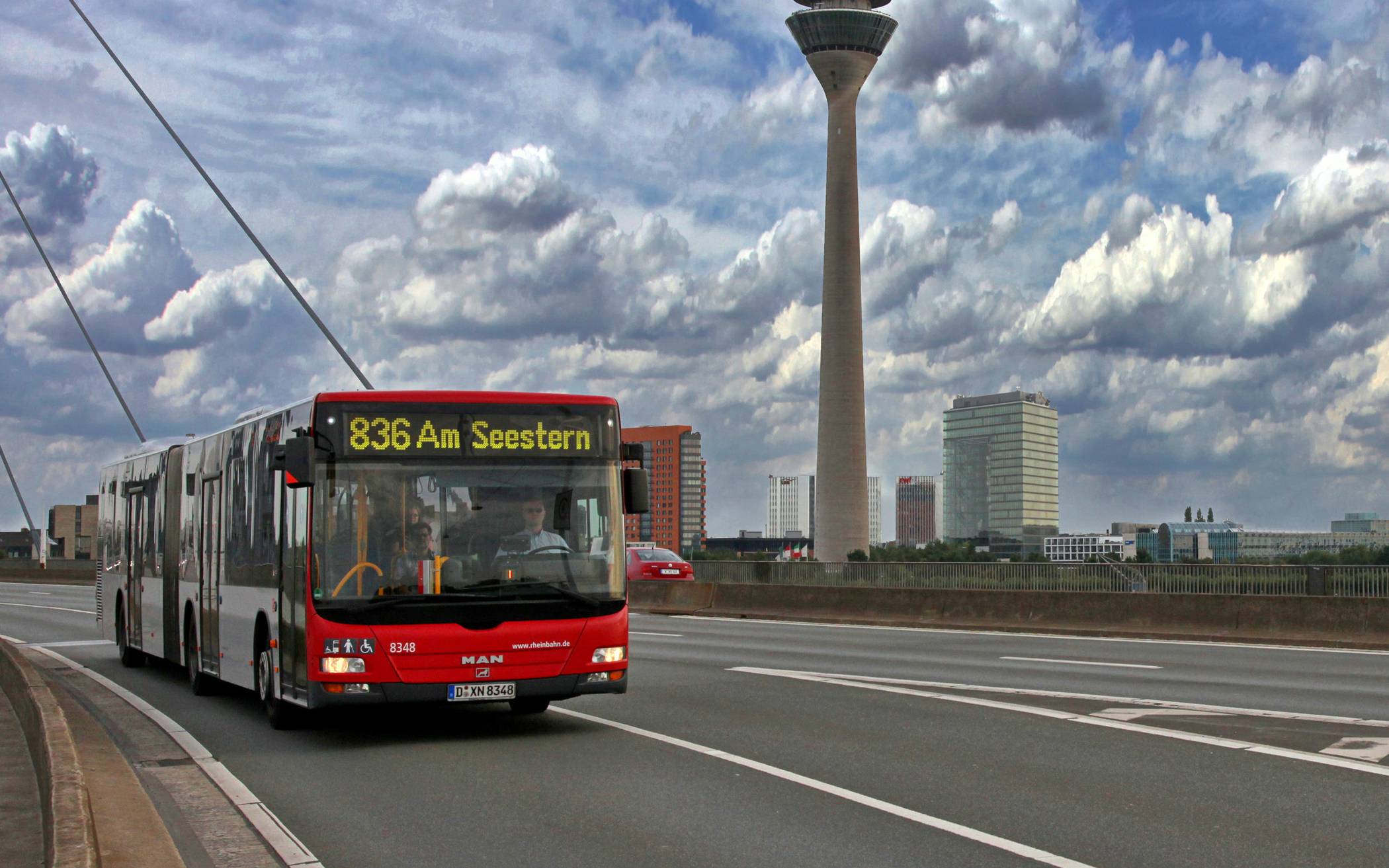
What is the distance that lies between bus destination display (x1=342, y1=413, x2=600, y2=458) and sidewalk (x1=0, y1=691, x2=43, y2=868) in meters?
3.15

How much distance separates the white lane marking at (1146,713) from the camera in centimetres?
1247

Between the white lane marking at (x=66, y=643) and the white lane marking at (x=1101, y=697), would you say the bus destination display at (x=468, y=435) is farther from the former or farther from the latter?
the white lane marking at (x=66, y=643)

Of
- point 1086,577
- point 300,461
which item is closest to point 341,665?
point 300,461

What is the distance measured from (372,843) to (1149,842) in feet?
12.6

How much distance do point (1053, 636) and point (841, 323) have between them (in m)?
61.6

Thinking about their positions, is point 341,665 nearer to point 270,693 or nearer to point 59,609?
point 270,693

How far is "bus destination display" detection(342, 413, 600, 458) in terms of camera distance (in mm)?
11703

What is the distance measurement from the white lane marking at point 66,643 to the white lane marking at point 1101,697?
40.5ft

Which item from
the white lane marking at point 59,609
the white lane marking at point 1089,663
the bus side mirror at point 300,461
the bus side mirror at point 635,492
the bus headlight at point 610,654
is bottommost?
the white lane marking at point 59,609

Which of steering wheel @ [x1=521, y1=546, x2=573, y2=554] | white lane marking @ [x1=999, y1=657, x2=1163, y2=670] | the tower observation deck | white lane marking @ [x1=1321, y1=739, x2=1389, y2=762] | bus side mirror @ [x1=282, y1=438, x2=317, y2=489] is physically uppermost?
the tower observation deck

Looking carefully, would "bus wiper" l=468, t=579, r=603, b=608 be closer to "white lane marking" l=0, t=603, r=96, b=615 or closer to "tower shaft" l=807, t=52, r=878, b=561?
"white lane marking" l=0, t=603, r=96, b=615

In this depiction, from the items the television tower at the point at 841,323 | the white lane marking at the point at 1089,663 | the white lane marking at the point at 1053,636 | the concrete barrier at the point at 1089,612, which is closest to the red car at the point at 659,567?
the concrete barrier at the point at 1089,612

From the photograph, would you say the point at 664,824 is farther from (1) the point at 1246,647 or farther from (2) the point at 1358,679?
(1) the point at 1246,647

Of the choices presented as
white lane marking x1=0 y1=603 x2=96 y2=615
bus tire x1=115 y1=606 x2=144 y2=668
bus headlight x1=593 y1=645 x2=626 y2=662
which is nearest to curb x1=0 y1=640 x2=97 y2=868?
bus headlight x1=593 y1=645 x2=626 y2=662
